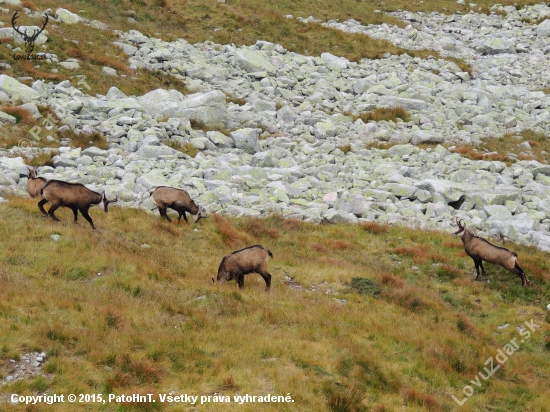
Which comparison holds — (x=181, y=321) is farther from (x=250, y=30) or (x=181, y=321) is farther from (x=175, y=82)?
(x=250, y=30)

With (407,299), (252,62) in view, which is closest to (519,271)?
(407,299)

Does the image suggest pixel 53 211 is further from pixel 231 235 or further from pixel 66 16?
pixel 66 16

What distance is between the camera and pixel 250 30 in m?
44.5

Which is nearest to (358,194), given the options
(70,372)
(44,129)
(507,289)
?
(507,289)

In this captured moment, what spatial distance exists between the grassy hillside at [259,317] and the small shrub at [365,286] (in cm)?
8

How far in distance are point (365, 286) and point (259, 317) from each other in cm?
457

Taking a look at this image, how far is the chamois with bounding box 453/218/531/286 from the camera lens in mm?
16734

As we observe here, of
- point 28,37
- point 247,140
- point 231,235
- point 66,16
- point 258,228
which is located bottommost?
point 258,228

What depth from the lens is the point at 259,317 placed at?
39.1 feet

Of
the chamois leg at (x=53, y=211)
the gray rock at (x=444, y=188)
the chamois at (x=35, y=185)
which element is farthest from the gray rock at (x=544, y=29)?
the chamois leg at (x=53, y=211)

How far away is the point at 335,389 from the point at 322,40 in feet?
137

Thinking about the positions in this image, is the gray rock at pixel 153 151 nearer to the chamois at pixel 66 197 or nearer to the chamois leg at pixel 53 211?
the chamois at pixel 66 197

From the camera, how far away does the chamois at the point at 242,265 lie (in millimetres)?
13844

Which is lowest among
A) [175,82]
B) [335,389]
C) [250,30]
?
[335,389]
